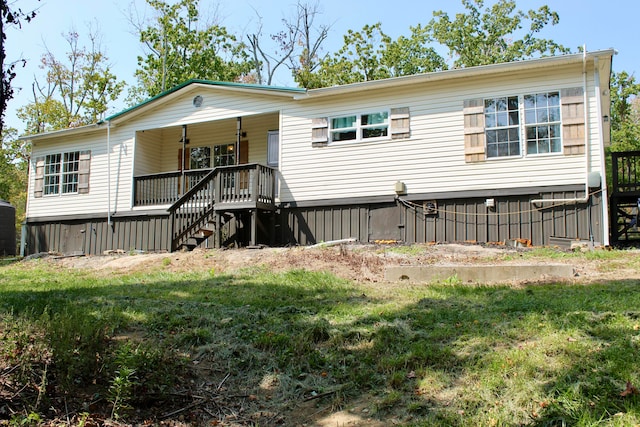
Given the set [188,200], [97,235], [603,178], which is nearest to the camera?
[603,178]

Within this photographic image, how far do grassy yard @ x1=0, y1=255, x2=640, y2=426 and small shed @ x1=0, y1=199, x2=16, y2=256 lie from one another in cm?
1608

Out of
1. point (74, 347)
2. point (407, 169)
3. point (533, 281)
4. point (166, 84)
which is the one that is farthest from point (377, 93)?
point (166, 84)

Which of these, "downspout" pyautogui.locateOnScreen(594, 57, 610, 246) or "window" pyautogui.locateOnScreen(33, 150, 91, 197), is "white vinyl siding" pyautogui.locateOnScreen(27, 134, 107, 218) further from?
"downspout" pyautogui.locateOnScreen(594, 57, 610, 246)

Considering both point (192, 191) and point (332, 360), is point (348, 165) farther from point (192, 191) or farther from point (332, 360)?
point (332, 360)

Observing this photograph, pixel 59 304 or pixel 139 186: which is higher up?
pixel 139 186

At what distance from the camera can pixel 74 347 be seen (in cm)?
443

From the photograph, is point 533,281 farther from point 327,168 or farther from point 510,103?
point 327,168

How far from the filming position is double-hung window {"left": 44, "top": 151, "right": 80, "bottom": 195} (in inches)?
676

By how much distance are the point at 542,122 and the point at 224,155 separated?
9649mm

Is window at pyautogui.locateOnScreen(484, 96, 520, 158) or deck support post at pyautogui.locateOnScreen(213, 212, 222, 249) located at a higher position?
window at pyautogui.locateOnScreen(484, 96, 520, 158)

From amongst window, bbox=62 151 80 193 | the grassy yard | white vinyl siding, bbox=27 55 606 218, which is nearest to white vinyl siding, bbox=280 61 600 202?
white vinyl siding, bbox=27 55 606 218

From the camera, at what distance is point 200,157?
57.2 ft

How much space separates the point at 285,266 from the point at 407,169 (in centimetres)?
447

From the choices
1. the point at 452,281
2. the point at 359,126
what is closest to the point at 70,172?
the point at 359,126
